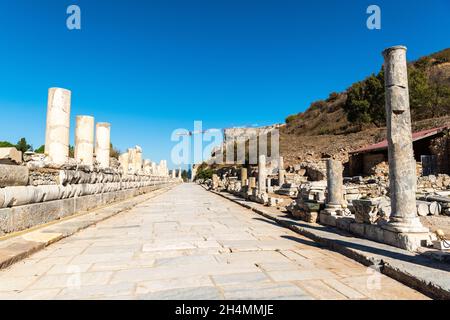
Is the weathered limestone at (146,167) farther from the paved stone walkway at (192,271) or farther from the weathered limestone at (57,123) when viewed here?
the paved stone walkway at (192,271)

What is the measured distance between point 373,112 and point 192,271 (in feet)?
147

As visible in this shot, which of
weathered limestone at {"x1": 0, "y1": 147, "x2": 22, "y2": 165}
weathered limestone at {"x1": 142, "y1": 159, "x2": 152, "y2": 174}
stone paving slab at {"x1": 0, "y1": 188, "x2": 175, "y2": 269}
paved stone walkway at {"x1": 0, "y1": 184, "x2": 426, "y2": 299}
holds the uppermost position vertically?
weathered limestone at {"x1": 142, "y1": 159, "x2": 152, "y2": 174}

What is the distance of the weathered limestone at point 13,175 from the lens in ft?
16.4

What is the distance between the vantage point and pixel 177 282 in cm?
328

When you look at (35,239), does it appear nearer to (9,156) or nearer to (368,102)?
(9,156)

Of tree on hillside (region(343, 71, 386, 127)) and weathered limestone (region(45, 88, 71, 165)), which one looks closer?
weathered limestone (region(45, 88, 71, 165))

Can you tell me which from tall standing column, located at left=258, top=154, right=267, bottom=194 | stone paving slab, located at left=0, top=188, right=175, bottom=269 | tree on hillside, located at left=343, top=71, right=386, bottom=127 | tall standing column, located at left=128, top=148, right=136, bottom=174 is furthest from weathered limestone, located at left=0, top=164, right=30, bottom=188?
tree on hillside, located at left=343, top=71, right=386, bottom=127

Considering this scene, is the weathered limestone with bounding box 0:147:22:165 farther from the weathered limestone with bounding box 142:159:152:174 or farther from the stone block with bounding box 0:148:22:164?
the weathered limestone with bounding box 142:159:152:174

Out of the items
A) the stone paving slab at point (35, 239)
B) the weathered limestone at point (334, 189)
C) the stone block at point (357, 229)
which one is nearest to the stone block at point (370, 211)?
the stone block at point (357, 229)

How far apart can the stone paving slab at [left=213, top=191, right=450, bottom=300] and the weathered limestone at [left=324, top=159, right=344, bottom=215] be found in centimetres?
125

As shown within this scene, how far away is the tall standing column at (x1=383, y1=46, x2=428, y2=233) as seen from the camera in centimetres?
486

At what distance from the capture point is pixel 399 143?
507 centimetres

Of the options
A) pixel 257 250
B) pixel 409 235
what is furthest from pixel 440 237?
pixel 257 250

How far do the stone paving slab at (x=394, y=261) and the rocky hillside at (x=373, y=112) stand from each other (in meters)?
29.2
